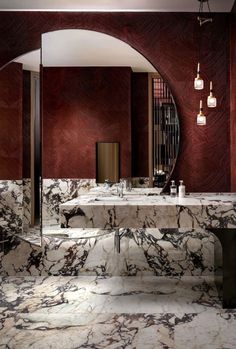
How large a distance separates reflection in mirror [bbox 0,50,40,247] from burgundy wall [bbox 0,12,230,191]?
6.9 inches

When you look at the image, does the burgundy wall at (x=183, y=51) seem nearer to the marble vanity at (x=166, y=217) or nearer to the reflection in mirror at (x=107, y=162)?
the reflection in mirror at (x=107, y=162)

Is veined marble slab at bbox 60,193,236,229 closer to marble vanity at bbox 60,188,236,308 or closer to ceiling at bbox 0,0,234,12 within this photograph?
marble vanity at bbox 60,188,236,308

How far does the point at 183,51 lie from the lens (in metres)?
3.28

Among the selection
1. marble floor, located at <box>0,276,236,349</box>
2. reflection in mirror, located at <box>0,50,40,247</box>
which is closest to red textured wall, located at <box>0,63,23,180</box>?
reflection in mirror, located at <box>0,50,40,247</box>

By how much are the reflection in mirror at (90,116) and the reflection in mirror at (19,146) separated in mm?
123

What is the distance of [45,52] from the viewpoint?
3229 mm

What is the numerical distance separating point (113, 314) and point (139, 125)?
153 centimetres

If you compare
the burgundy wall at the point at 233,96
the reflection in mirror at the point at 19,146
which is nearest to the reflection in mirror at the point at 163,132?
the burgundy wall at the point at 233,96

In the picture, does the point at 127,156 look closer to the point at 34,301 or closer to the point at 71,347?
the point at 34,301

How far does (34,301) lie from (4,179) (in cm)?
117

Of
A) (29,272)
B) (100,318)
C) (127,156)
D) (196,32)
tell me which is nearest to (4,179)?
(29,272)

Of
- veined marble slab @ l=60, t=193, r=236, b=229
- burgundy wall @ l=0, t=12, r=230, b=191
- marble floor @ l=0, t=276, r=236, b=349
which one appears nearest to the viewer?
marble floor @ l=0, t=276, r=236, b=349

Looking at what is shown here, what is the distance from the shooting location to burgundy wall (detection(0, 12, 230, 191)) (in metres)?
3.28

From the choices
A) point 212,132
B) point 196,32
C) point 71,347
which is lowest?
point 71,347
